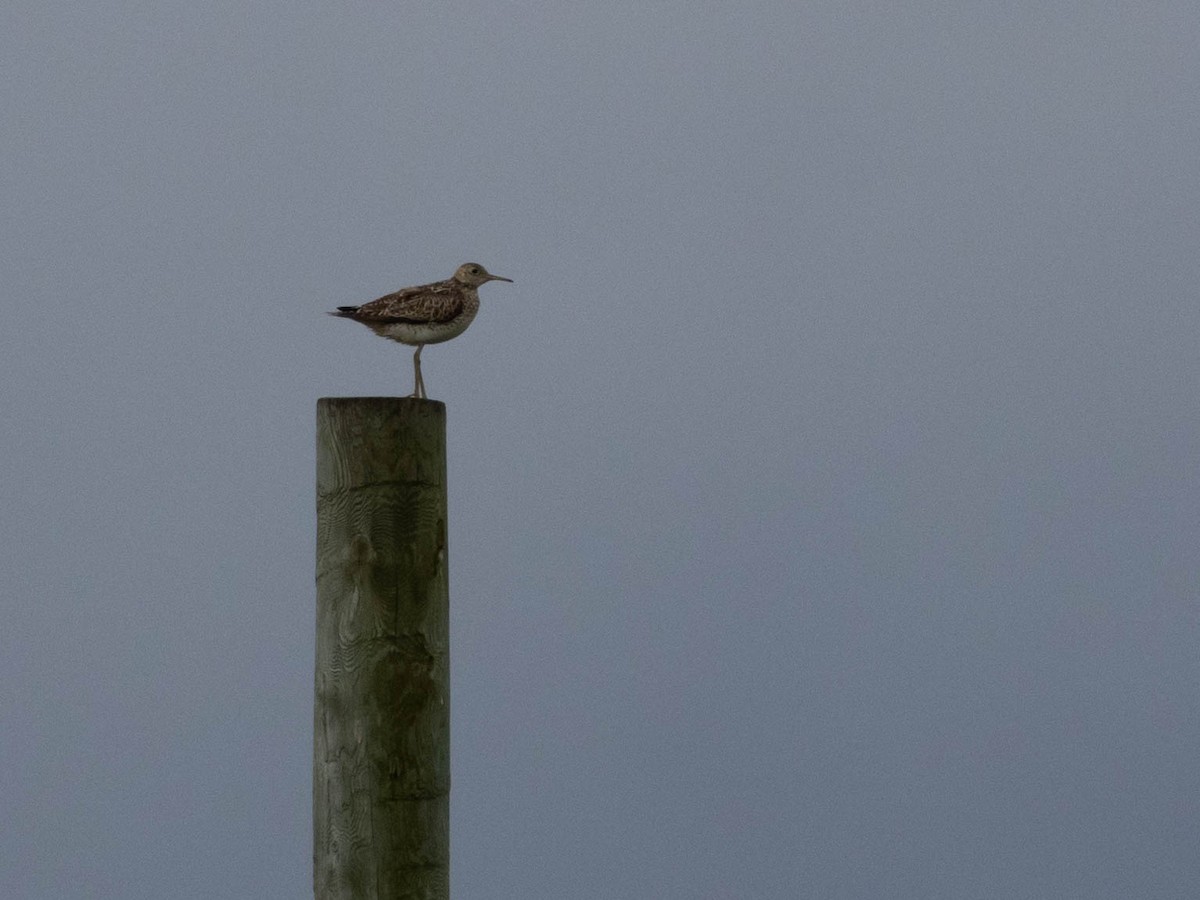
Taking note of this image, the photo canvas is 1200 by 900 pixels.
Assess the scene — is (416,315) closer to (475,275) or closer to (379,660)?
(475,275)

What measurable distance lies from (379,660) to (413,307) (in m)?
3.33

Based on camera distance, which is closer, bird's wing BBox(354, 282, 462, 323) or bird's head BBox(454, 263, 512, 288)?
bird's wing BBox(354, 282, 462, 323)

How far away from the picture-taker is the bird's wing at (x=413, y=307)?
8.73 metres

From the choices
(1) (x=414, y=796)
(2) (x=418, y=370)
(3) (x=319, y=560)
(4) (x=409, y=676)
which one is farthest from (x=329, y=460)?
(2) (x=418, y=370)

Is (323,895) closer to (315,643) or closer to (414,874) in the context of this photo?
(414,874)

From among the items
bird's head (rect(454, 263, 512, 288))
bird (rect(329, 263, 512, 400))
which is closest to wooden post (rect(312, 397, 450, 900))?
bird (rect(329, 263, 512, 400))

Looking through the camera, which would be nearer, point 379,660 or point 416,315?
point 379,660

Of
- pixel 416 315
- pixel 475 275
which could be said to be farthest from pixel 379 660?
pixel 475 275

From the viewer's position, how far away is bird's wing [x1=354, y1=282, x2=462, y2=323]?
28.7 feet

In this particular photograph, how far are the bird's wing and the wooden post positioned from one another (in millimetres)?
2784

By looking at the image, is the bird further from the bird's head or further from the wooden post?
the wooden post

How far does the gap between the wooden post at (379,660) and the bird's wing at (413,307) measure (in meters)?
2.78

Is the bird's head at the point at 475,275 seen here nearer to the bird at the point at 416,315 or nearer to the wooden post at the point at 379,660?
the bird at the point at 416,315

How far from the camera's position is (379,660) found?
5844 millimetres
